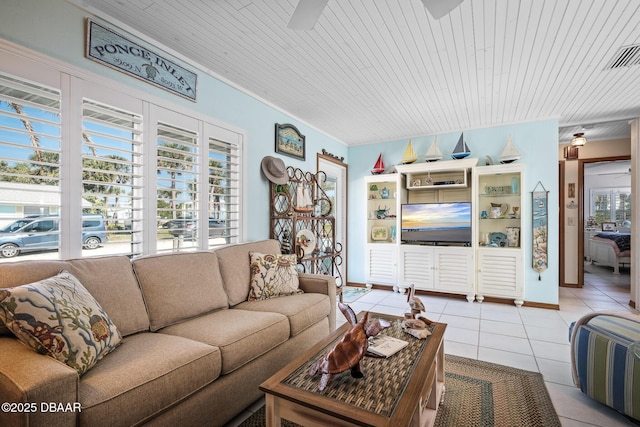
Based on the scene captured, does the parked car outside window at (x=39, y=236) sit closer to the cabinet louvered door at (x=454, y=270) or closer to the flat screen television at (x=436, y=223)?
the flat screen television at (x=436, y=223)

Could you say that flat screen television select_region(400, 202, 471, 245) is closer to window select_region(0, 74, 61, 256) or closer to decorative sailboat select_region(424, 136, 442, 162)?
decorative sailboat select_region(424, 136, 442, 162)

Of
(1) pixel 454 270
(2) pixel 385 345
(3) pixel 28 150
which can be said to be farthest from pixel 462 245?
(3) pixel 28 150

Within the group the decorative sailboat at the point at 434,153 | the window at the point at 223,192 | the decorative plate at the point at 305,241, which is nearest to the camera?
the window at the point at 223,192

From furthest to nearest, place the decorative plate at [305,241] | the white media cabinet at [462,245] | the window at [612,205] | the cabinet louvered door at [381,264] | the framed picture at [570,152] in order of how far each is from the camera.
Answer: the window at [612,205]
the framed picture at [570,152]
the cabinet louvered door at [381,264]
the white media cabinet at [462,245]
the decorative plate at [305,241]

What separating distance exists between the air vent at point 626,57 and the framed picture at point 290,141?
311 cm

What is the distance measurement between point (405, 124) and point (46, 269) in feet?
13.5

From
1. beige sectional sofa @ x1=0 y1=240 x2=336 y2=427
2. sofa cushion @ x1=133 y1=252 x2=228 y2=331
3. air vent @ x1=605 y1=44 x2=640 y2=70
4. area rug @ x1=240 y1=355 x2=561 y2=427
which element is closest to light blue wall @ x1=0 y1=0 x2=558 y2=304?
sofa cushion @ x1=133 y1=252 x2=228 y2=331

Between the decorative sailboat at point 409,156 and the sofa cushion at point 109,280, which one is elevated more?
the decorative sailboat at point 409,156

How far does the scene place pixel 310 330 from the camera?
8.41 feet

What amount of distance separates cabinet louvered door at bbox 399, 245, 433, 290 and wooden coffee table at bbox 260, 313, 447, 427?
10.4 feet

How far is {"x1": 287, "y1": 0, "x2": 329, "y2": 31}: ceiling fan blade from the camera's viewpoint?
1.52 m

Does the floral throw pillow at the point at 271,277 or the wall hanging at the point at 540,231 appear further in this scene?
the wall hanging at the point at 540,231

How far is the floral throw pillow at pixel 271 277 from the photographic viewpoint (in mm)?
2656

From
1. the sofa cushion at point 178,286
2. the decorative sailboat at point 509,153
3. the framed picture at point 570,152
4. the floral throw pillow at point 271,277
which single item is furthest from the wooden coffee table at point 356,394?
the framed picture at point 570,152
